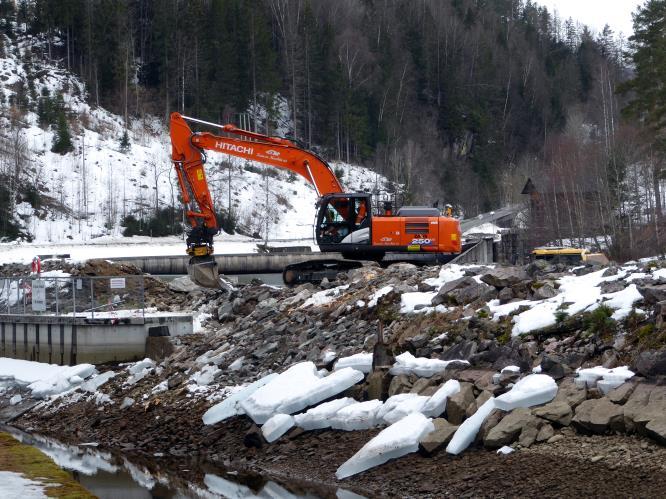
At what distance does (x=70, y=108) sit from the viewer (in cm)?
6762

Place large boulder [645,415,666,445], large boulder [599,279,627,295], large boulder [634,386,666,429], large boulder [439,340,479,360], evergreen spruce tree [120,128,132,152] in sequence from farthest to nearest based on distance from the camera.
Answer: evergreen spruce tree [120,128,132,152]
large boulder [599,279,627,295]
large boulder [439,340,479,360]
large boulder [634,386,666,429]
large boulder [645,415,666,445]

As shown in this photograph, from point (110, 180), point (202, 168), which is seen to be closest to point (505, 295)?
point (202, 168)

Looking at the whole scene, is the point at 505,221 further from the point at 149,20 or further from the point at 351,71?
the point at 149,20

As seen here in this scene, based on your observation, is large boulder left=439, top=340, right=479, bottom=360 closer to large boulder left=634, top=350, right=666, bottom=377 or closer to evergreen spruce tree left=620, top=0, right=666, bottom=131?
large boulder left=634, top=350, right=666, bottom=377

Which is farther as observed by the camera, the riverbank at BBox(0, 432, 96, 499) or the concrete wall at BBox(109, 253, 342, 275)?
the concrete wall at BBox(109, 253, 342, 275)

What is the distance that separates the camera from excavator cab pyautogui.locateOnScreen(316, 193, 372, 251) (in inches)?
991

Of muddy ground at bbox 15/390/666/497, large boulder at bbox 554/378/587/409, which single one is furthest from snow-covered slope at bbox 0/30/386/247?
large boulder at bbox 554/378/587/409

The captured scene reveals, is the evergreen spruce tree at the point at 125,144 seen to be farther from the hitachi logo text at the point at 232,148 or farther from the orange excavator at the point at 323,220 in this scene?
the hitachi logo text at the point at 232,148

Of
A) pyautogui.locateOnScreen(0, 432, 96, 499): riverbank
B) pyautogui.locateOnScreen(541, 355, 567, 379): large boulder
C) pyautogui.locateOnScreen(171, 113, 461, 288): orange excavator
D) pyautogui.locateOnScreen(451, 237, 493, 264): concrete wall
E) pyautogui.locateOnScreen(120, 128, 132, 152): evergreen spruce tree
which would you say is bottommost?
pyautogui.locateOnScreen(0, 432, 96, 499): riverbank

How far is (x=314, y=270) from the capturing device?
2592cm

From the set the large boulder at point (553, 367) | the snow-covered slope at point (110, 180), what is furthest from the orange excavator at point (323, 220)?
the snow-covered slope at point (110, 180)

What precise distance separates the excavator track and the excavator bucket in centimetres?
201

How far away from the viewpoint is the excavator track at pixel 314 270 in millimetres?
25500

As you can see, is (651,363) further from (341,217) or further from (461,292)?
(341,217)
